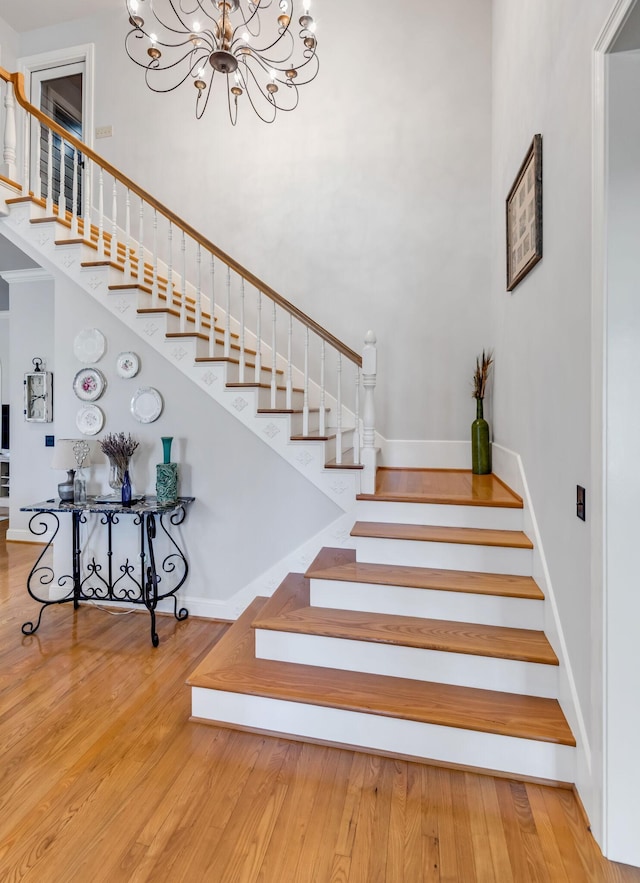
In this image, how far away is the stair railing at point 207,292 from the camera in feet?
10.3

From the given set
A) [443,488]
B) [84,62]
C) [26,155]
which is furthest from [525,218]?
[84,62]

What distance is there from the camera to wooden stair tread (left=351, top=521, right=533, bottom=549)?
2.37 m

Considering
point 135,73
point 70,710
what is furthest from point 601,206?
point 135,73

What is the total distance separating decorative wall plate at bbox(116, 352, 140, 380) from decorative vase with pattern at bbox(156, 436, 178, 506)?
0.60 meters

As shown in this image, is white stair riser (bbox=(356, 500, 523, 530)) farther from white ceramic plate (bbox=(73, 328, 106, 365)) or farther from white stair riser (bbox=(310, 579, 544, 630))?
white ceramic plate (bbox=(73, 328, 106, 365))

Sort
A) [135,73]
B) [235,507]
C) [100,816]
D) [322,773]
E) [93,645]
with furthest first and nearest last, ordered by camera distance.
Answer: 1. [135,73]
2. [235,507]
3. [93,645]
4. [322,773]
5. [100,816]

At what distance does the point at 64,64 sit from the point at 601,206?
6.26 metres

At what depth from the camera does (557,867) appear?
1408 millimetres

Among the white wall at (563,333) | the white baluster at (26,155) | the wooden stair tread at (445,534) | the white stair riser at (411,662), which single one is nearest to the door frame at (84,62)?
the white baluster at (26,155)

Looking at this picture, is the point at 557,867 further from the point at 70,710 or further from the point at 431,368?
the point at 431,368

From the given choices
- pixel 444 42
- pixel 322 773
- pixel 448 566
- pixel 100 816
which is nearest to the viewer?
pixel 100 816

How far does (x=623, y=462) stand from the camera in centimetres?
140

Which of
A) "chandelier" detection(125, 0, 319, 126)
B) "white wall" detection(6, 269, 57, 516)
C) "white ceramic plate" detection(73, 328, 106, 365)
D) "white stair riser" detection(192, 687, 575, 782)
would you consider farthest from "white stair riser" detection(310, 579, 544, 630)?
"white wall" detection(6, 269, 57, 516)

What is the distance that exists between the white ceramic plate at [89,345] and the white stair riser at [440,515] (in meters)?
2.25
